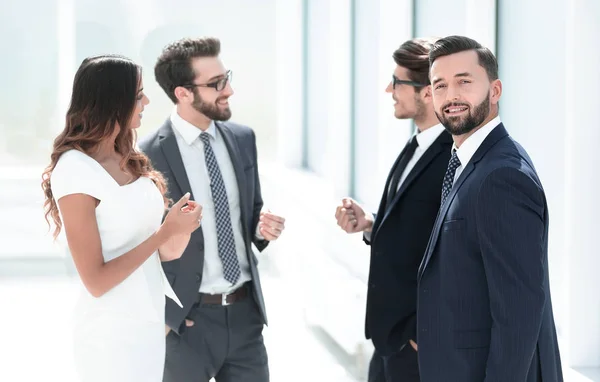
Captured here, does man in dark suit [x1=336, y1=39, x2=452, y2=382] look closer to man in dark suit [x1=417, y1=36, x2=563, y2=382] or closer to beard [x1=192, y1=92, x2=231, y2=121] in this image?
man in dark suit [x1=417, y1=36, x2=563, y2=382]

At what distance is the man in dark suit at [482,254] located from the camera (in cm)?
194

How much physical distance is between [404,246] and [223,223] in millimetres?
704

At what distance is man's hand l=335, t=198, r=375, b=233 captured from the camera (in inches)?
123

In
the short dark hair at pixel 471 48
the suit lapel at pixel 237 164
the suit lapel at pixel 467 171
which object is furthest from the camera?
the suit lapel at pixel 237 164

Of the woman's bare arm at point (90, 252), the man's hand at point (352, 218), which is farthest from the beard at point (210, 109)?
the woman's bare arm at point (90, 252)

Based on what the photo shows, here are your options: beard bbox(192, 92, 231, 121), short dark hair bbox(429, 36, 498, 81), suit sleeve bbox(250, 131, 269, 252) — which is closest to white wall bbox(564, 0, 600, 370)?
short dark hair bbox(429, 36, 498, 81)

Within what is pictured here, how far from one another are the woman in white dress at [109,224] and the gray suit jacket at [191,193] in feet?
1.68

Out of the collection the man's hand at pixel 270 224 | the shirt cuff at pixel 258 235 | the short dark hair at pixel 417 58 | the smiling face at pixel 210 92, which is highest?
the short dark hair at pixel 417 58

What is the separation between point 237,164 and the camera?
3293 mm

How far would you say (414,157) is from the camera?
2947mm

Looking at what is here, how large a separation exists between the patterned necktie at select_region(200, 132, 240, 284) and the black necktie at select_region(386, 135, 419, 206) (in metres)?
0.60

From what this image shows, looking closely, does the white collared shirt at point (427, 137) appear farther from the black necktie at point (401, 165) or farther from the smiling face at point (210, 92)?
the smiling face at point (210, 92)

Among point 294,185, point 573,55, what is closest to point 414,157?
point 573,55

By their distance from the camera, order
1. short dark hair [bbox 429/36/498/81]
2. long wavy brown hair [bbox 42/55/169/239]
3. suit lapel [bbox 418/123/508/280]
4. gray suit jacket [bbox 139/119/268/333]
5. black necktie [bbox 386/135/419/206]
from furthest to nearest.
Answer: gray suit jacket [bbox 139/119/268/333]
black necktie [bbox 386/135/419/206]
long wavy brown hair [bbox 42/55/169/239]
short dark hair [bbox 429/36/498/81]
suit lapel [bbox 418/123/508/280]
